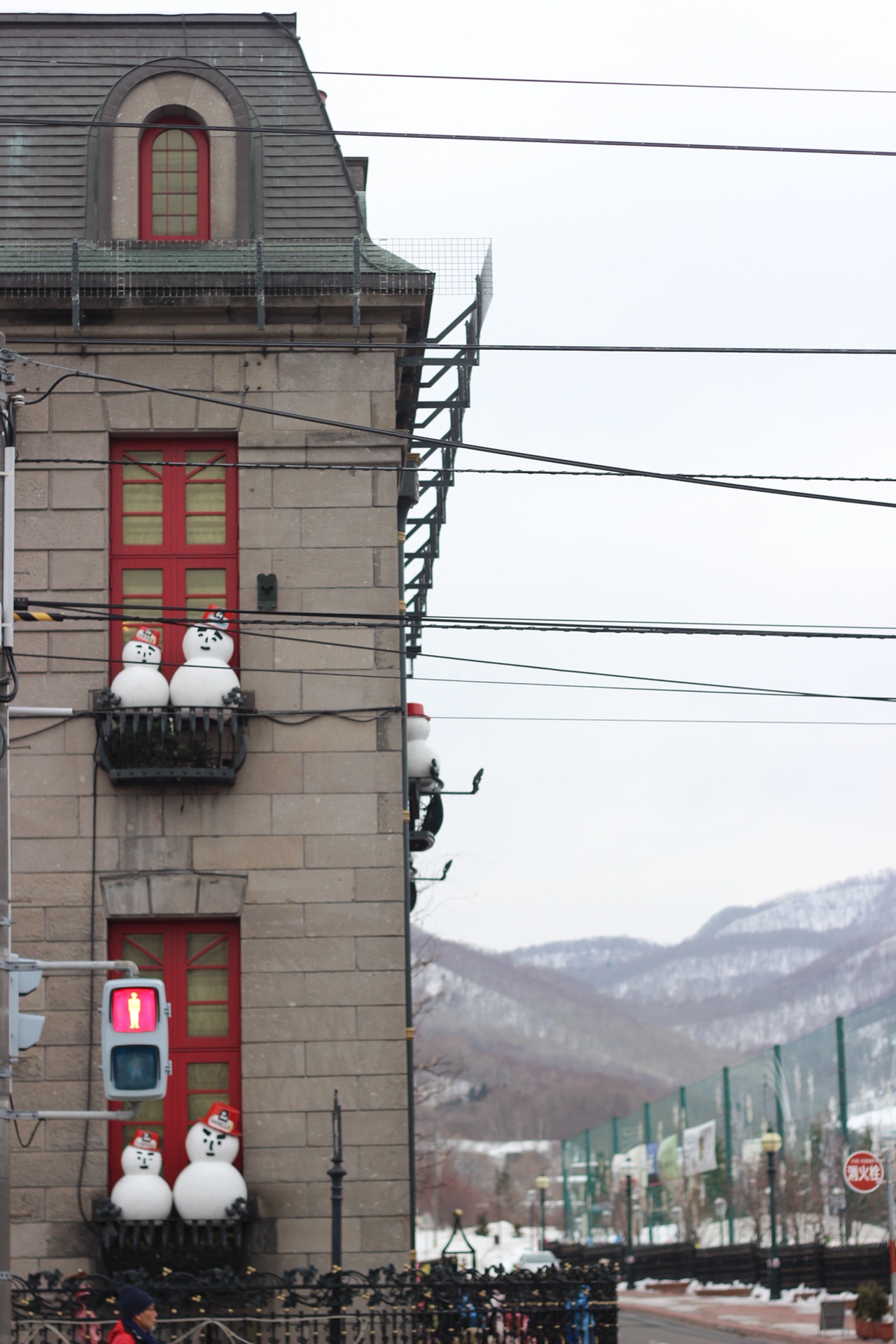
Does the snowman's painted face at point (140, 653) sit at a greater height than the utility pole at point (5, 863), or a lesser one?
greater

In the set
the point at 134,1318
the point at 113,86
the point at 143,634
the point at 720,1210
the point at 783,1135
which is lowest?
the point at 720,1210

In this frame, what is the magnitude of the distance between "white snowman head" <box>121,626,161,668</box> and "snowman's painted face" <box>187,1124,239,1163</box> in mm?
5275

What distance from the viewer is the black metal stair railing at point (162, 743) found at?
738 inches

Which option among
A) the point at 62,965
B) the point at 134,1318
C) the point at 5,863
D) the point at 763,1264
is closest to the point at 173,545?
the point at 5,863

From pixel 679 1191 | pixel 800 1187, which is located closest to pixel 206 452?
pixel 800 1187

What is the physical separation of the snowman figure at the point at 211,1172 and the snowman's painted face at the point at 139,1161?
0.30m

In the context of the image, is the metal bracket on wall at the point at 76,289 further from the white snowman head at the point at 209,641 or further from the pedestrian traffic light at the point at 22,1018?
the pedestrian traffic light at the point at 22,1018

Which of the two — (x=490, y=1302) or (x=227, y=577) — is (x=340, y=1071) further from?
(x=227, y=577)

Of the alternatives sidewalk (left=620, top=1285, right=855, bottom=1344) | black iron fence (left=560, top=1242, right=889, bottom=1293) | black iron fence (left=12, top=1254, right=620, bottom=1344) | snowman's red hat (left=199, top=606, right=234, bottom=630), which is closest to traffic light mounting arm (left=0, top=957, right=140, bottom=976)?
black iron fence (left=12, top=1254, right=620, bottom=1344)

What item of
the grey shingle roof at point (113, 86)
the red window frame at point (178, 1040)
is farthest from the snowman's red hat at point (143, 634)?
the grey shingle roof at point (113, 86)

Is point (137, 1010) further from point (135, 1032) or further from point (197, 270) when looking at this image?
point (197, 270)

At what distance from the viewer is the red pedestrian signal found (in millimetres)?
12188

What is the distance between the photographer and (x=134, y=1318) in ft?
40.4

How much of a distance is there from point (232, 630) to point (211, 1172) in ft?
20.3
